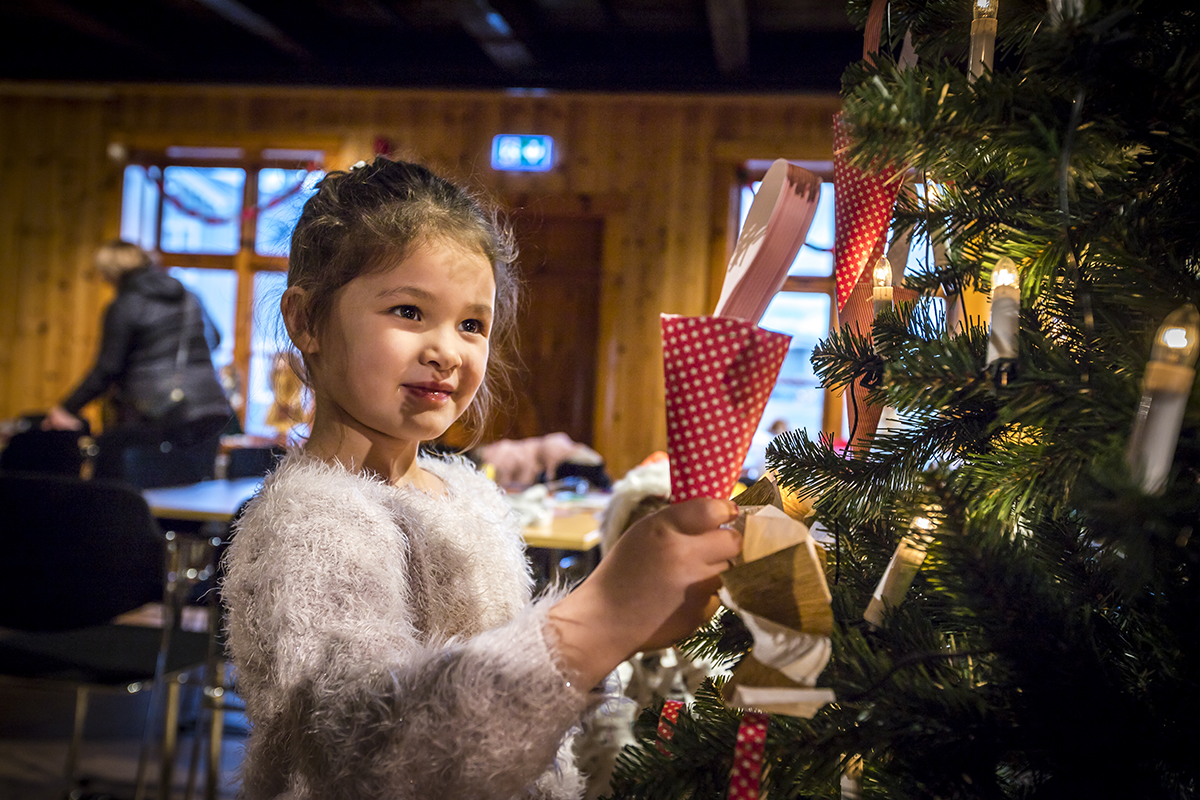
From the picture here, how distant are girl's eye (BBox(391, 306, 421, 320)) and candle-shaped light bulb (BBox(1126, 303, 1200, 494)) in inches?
25.4

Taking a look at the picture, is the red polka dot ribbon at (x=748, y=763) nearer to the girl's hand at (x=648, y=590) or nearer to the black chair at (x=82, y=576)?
the girl's hand at (x=648, y=590)

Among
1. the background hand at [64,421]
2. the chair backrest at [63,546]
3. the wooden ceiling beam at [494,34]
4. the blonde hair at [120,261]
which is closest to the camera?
the chair backrest at [63,546]

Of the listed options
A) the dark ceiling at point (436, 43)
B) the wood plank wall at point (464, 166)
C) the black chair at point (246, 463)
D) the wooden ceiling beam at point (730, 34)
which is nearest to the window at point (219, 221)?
the wood plank wall at point (464, 166)

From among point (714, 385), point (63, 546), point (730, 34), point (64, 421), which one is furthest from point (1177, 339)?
point (730, 34)

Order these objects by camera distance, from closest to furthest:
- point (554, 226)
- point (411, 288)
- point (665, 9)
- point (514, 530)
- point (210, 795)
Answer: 1. point (411, 288)
2. point (514, 530)
3. point (210, 795)
4. point (665, 9)
5. point (554, 226)

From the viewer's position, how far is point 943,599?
27.0 inches

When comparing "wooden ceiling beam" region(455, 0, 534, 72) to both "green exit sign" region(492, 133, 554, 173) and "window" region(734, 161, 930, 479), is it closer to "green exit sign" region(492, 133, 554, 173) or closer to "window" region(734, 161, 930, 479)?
"green exit sign" region(492, 133, 554, 173)

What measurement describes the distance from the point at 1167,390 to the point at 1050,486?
15 centimetres

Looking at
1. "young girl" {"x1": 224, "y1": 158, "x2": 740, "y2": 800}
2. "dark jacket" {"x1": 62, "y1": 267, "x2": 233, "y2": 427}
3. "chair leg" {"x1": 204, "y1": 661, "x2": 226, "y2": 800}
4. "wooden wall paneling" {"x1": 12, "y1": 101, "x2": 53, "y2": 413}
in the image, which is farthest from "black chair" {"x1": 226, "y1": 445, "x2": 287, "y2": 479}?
"wooden wall paneling" {"x1": 12, "y1": 101, "x2": 53, "y2": 413}

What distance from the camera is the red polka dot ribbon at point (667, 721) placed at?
2.09 feet

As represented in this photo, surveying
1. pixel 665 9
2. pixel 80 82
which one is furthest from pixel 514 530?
pixel 80 82

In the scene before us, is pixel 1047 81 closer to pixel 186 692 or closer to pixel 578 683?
pixel 578 683

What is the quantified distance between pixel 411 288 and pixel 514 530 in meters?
0.41

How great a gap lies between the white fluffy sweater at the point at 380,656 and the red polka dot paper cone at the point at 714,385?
18 centimetres
